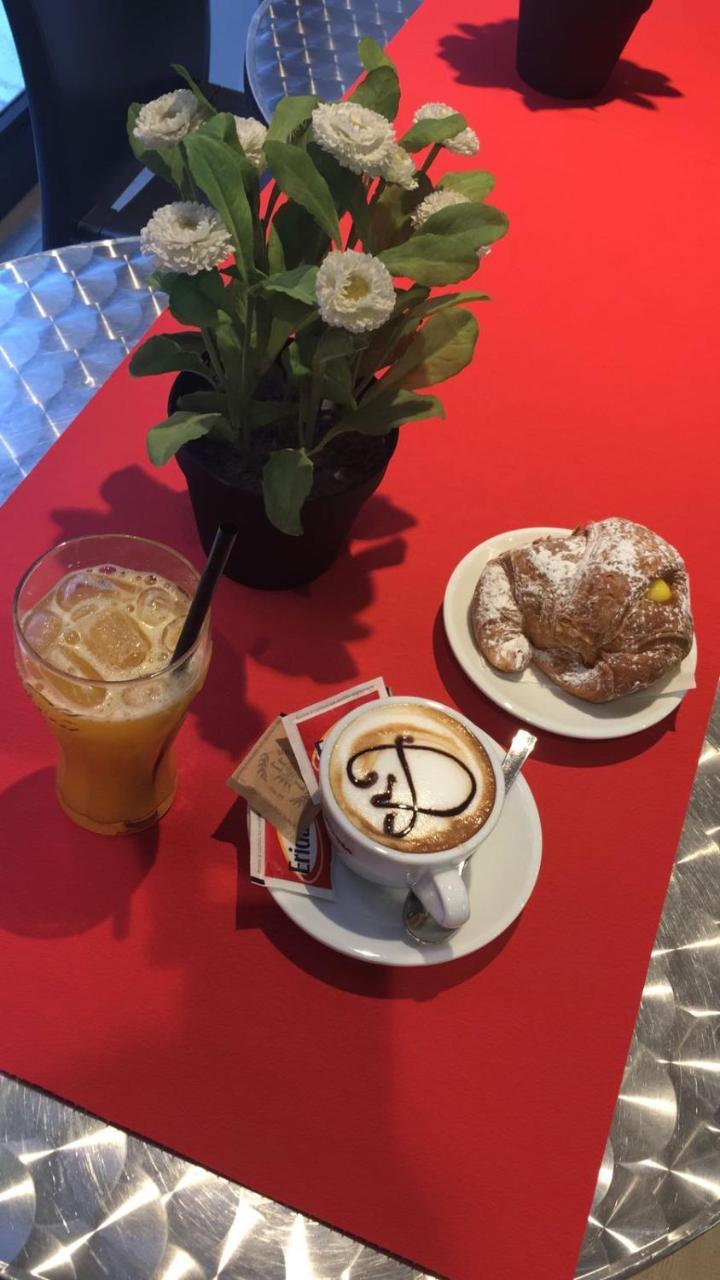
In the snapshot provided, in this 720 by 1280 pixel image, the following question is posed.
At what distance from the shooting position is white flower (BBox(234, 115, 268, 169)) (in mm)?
805

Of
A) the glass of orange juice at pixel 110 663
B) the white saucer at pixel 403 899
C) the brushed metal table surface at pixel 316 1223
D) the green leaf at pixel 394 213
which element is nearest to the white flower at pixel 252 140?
the green leaf at pixel 394 213

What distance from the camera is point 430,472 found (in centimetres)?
115

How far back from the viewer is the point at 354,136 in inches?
28.5

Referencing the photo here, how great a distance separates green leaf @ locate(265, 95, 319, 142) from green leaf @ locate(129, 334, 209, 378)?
0.61 feet

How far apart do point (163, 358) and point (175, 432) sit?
10cm

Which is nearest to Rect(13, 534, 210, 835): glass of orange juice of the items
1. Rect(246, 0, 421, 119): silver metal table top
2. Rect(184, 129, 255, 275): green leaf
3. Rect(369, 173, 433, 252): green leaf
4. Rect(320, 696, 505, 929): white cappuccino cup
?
Rect(320, 696, 505, 929): white cappuccino cup

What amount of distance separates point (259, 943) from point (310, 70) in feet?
5.43

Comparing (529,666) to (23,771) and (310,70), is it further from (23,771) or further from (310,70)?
(310,70)

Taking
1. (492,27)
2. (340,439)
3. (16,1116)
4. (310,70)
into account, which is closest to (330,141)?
(340,439)

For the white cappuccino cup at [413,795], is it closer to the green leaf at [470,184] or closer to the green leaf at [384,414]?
the green leaf at [384,414]

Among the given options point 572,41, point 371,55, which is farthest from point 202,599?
point 572,41

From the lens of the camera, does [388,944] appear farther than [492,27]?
No

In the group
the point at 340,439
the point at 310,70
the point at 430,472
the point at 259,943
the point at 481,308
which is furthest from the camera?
the point at 310,70

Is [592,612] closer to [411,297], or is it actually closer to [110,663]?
[411,297]
